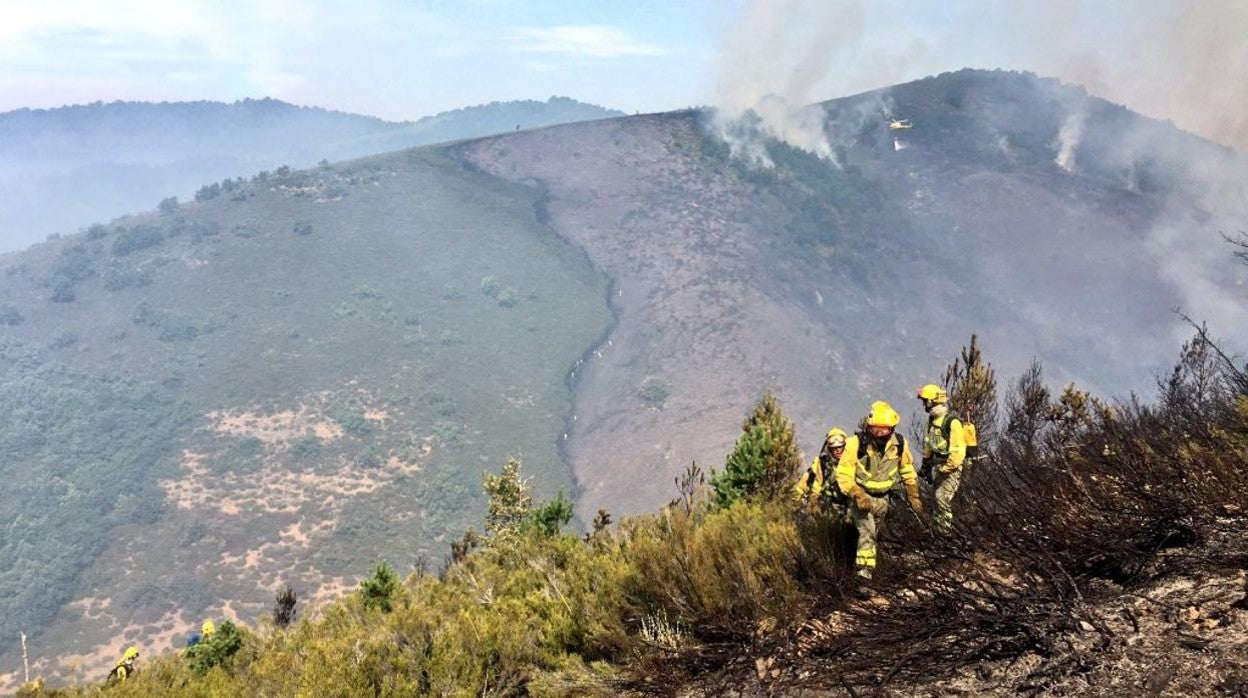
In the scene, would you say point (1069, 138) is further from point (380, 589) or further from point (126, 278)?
point (126, 278)

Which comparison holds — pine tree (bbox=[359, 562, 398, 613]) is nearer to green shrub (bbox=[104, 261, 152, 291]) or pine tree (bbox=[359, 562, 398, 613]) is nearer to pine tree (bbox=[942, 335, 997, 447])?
pine tree (bbox=[942, 335, 997, 447])

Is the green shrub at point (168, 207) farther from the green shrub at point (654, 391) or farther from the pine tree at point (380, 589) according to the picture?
the pine tree at point (380, 589)

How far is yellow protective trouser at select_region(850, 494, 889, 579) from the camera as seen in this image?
6113 mm

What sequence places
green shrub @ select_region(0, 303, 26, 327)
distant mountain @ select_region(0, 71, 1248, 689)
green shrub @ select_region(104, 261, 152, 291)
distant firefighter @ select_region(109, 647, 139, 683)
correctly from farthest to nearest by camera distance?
green shrub @ select_region(104, 261, 152, 291), green shrub @ select_region(0, 303, 26, 327), distant mountain @ select_region(0, 71, 1248, 689), distant firefighter @ select_region(109, 647, 139, 683)

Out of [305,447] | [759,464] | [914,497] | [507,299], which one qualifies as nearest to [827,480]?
[914,497]

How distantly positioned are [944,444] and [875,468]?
4.49ft

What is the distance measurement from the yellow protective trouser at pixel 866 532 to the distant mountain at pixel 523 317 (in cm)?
5865

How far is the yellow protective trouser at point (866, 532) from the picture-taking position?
6113 mm

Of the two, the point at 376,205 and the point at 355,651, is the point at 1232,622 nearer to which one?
the point at 355,651

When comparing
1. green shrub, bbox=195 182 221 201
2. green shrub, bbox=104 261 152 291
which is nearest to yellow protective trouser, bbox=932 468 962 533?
green shrub, bbox=104 261 152 291

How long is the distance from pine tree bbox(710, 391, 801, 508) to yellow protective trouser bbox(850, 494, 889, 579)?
760 centimetres

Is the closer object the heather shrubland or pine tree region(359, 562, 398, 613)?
the heather shrubland

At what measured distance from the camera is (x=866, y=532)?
621cm

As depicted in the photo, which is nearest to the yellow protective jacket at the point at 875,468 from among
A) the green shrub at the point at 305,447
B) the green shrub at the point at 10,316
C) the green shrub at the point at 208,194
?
the green shrub at the point at 305,447
